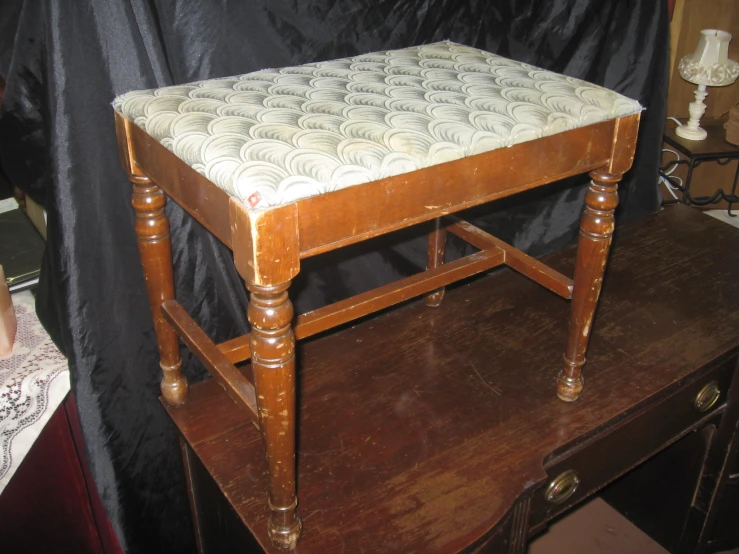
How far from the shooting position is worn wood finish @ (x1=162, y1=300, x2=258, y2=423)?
0.75 m

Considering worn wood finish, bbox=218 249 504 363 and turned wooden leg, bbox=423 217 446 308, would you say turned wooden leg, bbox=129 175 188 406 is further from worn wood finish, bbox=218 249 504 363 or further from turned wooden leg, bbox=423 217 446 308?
turned wooden leg, bbox=423 217 446 308

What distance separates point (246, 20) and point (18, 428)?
0.64 metres

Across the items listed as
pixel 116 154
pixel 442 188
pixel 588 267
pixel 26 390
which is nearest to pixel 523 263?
pixel 588 267

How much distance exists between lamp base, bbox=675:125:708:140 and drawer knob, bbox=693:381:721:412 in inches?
25.6

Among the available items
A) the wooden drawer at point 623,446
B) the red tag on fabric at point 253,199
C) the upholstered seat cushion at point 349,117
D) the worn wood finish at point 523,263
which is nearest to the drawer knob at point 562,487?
the wooden drawer at point 623,446

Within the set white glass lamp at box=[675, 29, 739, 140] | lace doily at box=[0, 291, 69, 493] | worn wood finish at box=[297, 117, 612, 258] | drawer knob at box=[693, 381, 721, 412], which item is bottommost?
drawer knob at box=[693, 381, 721, 412]

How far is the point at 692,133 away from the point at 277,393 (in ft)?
4.08

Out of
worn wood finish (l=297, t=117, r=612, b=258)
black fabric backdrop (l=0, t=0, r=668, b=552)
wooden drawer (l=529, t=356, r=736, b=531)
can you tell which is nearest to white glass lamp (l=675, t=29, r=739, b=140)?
black fabric backdrop (l=0, t=0, r=668, b=552)

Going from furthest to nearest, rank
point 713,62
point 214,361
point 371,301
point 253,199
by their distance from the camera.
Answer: point 713,62
point 371,301
point 214,361
point 253,199

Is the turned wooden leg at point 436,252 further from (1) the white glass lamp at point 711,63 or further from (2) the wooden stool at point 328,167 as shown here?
(1) the white glass lamp at point 711,63

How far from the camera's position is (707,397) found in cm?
109

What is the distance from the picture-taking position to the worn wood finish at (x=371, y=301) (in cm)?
88

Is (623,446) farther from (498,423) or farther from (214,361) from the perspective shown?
(214,361)

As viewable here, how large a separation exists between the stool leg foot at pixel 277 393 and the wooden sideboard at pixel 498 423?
5cm
